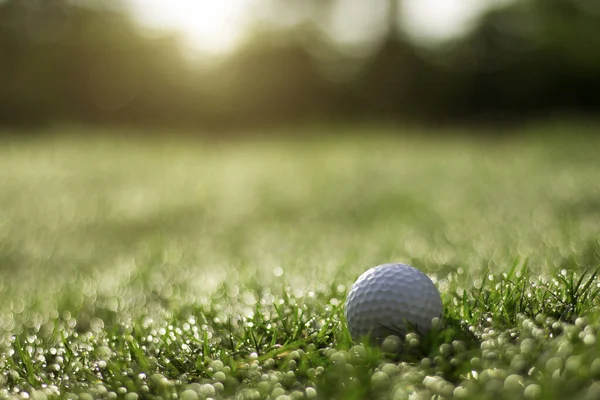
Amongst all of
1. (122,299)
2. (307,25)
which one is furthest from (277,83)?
(122,299)

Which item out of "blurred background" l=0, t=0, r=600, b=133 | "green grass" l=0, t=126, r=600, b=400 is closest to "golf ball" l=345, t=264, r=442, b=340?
"green grass" l=0, t=126, r=600, b=400

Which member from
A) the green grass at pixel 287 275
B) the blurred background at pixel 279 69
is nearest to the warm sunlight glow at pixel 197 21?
the blurred background at pixel 279 69

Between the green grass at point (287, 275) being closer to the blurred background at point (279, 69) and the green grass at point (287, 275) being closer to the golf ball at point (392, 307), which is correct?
the golf ball at point (392, 307)

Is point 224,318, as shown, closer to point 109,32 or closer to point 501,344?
point 501,344

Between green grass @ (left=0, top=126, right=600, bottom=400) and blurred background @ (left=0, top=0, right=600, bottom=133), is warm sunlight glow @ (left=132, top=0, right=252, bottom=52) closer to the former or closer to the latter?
blurred background @ (left=0, top=0, right=600, bottom=133)

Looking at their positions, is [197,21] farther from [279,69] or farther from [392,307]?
[392,307]

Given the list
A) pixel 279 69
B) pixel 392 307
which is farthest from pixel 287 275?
pixel 279 69
